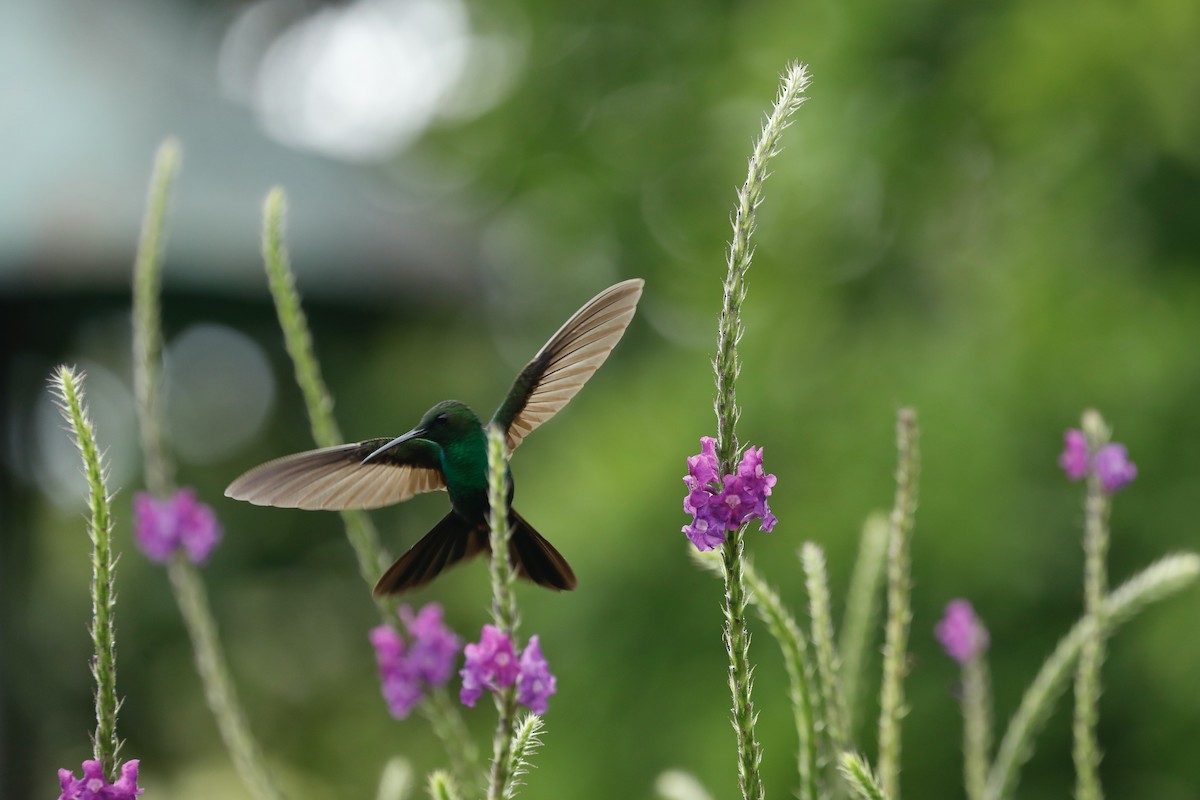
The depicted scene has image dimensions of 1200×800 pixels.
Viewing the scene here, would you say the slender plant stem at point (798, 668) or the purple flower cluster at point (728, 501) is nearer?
the purple flower cluster at point (728, 501)

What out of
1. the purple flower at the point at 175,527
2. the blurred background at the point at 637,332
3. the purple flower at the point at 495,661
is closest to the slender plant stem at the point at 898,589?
the purple flower at the point at 495,661

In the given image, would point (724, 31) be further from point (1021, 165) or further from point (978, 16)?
point (1021, 165)

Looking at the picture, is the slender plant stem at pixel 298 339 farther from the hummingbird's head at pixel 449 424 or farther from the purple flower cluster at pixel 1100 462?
the purple flower cluster at pixel 1100 462

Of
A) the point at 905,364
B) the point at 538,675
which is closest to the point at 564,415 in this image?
the point at 905,364

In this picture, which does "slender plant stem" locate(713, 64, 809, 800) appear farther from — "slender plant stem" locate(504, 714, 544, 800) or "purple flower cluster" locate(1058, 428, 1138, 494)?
"purple flower cluster" locate(1058, 428, 1138, 494)

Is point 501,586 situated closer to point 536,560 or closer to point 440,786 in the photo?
point 536,560

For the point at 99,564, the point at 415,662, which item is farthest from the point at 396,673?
the point at 99,564
